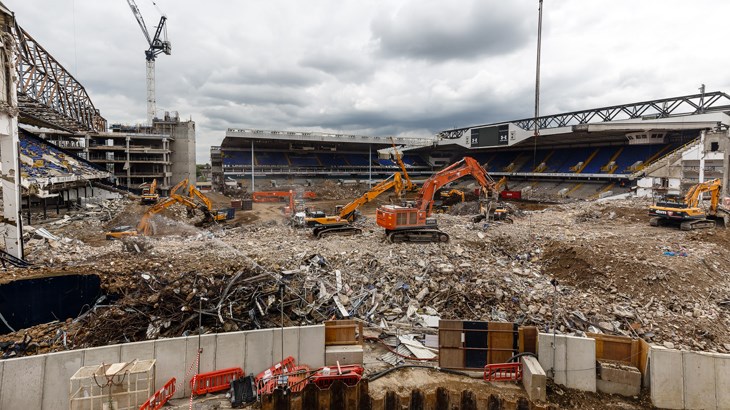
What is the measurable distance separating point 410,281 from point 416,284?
23 cm

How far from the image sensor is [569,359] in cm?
769

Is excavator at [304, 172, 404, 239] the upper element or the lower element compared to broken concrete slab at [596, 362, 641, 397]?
upper

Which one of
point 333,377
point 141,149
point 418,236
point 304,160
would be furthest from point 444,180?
point 141,149

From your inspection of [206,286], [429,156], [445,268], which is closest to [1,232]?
[206,286]

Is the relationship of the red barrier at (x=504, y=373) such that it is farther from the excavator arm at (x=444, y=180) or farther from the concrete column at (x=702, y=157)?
the concrete column at (x=702, y=157)

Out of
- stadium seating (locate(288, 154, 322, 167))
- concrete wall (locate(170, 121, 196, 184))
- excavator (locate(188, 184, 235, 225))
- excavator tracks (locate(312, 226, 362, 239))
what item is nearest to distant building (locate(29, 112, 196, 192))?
concrete wall (locate(170, 121, 196, 184))

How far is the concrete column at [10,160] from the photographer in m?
12.2

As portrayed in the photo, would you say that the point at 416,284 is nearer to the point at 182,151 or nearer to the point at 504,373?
the point at 504,373

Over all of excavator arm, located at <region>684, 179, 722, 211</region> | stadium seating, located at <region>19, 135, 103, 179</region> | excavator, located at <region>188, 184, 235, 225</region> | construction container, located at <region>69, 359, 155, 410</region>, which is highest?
stadium seating, located at <region>19, 135, 103, 179</region>

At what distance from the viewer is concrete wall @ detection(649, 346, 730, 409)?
708 cm

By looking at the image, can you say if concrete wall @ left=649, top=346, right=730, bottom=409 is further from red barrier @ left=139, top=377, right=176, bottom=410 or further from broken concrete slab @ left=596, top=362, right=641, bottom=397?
red barrier @ left=139, top=377, right=176, bottom=410

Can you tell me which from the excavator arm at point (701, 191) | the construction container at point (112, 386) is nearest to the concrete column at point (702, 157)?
the excavator arm at point (701, 191)

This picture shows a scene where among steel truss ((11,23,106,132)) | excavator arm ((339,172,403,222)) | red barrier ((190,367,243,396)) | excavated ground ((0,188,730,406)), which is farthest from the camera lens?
excavator arm ((339,172,403,222))

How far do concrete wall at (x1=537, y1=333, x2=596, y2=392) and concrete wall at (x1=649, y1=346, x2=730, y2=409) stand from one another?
109cm
